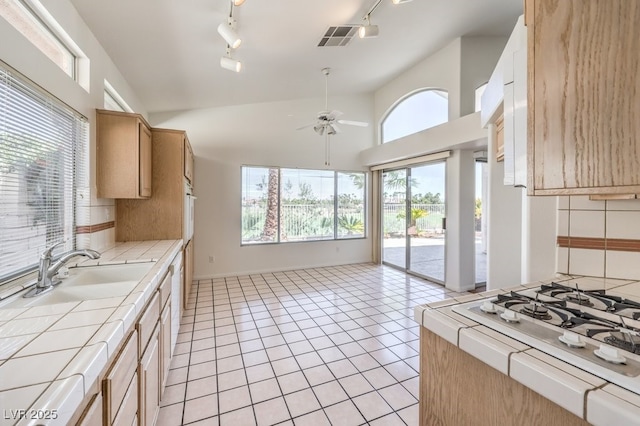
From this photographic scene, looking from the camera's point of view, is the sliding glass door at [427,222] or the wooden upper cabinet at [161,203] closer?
the wooden upper cabinet at [161,203]

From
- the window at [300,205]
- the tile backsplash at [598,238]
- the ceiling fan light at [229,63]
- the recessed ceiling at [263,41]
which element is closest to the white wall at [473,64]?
the recessed ceiling at [263,41]

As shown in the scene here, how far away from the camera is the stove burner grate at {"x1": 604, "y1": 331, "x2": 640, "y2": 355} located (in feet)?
2.50

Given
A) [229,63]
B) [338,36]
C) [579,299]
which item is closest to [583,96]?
[579,299]

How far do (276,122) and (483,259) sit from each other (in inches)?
202

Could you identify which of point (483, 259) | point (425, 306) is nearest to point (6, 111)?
point (425, 306)

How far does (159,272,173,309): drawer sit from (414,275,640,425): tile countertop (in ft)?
5.51

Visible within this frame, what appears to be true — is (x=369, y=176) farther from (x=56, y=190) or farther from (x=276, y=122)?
(x=56, y=190)

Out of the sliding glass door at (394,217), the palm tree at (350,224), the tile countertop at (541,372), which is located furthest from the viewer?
the palm tree at (350,224)

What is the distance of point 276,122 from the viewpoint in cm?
543

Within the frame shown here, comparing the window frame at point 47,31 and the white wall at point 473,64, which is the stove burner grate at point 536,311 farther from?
the white wall at point 473,64

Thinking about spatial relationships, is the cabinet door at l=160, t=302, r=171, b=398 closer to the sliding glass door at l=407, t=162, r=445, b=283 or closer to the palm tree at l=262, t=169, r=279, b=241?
the palm tree at l=262, t=169, r=279, b=241

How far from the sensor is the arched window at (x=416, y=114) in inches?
180

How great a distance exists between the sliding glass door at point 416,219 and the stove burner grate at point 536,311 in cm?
366

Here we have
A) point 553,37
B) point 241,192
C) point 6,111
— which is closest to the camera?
point 553,37
